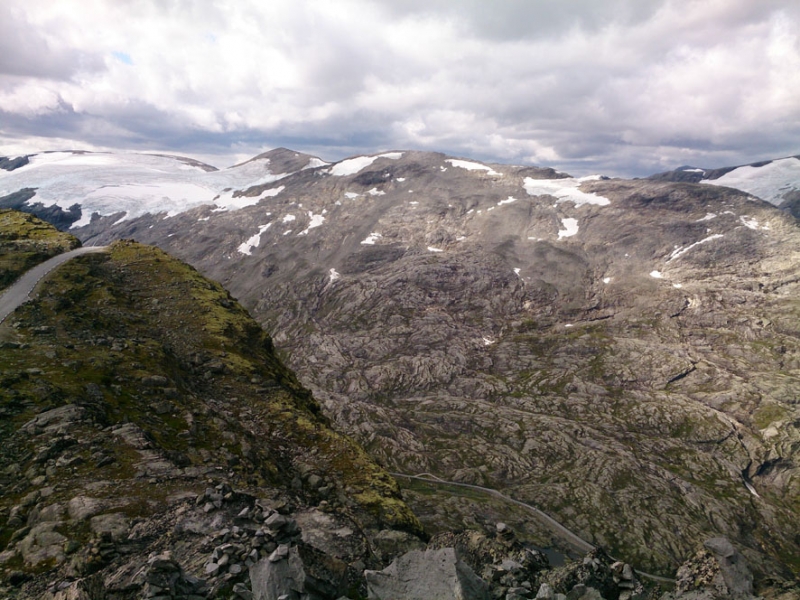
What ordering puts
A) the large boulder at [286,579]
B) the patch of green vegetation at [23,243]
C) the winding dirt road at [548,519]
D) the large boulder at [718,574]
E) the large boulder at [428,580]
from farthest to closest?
1. the winding dirt road at [548,519]
2. the patch of green vegetation at [23,243]
3. the large boulder at [718,574]
4. the large boulder at [428,580]
5. the large boulder at [286,579]

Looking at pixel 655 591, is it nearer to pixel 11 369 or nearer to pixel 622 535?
pixel 11 369

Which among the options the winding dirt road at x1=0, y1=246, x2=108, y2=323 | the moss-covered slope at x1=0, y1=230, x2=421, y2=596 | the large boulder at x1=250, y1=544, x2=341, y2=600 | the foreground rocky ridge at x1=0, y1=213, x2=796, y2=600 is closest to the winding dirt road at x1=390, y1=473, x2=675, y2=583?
the moss-covered slope at x1=0, y1=230, x2=421, y2=596

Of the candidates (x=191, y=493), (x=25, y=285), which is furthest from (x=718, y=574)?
(x=25, y=285)

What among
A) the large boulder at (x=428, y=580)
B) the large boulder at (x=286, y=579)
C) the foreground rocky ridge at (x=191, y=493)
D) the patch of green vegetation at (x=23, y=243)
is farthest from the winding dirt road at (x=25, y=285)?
the large boulder at (x=428, y=580)

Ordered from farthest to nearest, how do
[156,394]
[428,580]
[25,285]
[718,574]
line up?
[25,285]
[156,394]
[718,574]
[428,580]

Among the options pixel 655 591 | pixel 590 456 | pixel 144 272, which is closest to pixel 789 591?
pixel 655 591

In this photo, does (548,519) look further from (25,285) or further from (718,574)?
(25,285)

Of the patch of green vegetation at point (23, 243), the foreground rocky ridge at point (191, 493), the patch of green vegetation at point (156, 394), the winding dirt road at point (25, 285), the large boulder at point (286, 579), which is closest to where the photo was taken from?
the large boulder at point (286, 579)

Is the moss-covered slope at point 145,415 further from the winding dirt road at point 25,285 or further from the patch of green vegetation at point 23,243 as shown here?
the patch of green vegetation at point 23,243
